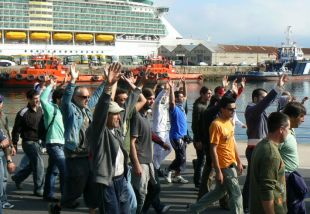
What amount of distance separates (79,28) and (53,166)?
100m

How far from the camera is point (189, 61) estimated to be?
101312 millimetres

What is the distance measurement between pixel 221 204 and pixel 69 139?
1953mm

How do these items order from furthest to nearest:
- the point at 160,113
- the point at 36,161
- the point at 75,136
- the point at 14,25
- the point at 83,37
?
the point at 83,37, the point at 14,25, the point at 160,113, the point at 36,161, the point at 75,136

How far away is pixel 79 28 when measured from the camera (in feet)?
343

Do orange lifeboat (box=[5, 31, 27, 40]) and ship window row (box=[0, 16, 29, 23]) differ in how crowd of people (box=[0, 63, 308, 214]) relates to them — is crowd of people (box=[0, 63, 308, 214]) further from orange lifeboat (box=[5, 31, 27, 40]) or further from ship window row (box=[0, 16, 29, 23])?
ship window row (box=[0, 16, 29, 23])

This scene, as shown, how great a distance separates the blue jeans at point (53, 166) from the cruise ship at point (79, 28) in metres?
85.8

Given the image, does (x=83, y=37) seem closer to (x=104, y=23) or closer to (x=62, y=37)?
(x=62, y=37)

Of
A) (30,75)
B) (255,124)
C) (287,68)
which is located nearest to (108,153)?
(255,124)

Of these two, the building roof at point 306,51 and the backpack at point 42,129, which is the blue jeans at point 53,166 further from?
the building roof at point 306,51

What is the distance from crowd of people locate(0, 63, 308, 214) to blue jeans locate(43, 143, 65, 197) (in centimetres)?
1

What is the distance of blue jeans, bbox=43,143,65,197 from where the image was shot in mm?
6398

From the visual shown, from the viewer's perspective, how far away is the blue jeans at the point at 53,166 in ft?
21.0

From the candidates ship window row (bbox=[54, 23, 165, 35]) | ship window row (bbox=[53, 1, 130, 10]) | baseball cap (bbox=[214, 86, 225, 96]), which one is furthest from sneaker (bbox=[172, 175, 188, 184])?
ship window row (bbox=[53, 1, 130, 10])

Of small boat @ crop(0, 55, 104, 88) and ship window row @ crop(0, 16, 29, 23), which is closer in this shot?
small boat @ crop(0, 55, 104, 88)
